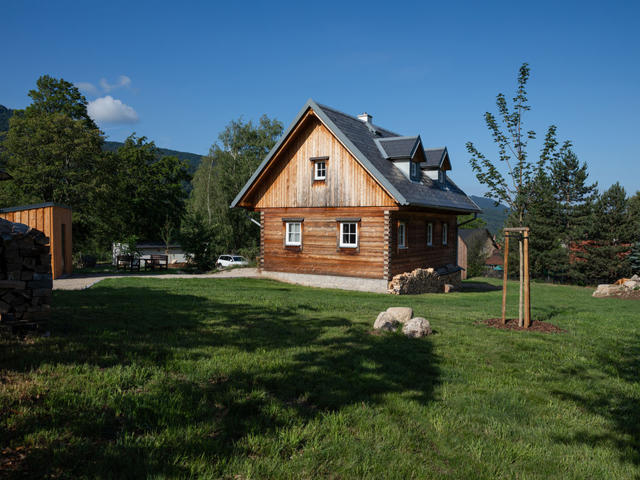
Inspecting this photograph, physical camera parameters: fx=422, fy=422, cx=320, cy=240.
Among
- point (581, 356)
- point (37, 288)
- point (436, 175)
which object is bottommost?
point (581, 356)

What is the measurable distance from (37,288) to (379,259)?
585 inches

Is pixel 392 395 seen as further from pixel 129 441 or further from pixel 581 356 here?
pixel 581 356

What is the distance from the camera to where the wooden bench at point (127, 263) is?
28.1 m

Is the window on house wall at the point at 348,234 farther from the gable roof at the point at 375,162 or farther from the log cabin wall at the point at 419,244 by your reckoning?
the gable roof at the point at 375,162

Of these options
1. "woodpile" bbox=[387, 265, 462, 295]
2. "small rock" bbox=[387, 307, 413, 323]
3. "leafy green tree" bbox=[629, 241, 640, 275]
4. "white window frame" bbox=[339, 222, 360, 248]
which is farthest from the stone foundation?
"leafy green tree" bbox=[629, 241, 640, 275]

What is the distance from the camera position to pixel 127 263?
29156mm

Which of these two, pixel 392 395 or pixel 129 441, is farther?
pixel 392 395

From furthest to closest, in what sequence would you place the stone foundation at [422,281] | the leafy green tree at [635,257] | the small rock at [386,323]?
the leafy green tree at [635,257] < the stone foundation at [422,281] < the small rock at [386,323]

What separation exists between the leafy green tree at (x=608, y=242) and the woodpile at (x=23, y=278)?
136ft

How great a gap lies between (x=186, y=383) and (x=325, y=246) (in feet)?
52.6

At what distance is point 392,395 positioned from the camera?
17.2ft

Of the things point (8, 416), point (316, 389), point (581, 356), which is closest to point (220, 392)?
point (316, 389)

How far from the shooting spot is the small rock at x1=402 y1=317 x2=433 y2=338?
8.35m

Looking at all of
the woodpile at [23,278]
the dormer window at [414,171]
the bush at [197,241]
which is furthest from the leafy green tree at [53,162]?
the woodpile at [23,278]
